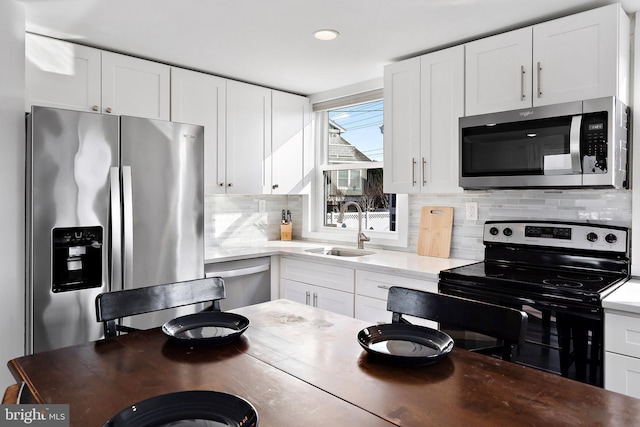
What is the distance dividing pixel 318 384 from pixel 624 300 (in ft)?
4.66

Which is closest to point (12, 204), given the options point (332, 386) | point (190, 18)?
point (190, 18)

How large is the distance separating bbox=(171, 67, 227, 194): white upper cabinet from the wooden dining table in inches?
77.8

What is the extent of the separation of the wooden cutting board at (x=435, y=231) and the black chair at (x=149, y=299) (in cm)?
172

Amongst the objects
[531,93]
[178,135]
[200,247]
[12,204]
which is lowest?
[200,247]

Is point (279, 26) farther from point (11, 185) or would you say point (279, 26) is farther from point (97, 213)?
point (11, 185)

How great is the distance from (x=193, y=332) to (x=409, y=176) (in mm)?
1846

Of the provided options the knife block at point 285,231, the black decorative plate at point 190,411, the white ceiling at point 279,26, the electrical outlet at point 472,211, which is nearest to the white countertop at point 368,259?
the electrical outlet at point 472,211

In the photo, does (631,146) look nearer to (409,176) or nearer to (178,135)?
(409,176)

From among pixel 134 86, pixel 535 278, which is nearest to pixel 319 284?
pixel 535 278

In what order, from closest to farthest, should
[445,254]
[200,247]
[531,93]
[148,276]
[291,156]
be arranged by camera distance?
[531,93] < [148,276] < [200,247] < [445,254] < [291,156]

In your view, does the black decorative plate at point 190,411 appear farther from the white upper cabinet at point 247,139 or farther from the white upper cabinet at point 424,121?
the white upper cabinet at point 247,139

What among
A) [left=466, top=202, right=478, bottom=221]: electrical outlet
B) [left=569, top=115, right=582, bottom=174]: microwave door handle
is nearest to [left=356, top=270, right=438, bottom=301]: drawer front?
[left=466, top=202, right=478, bottom=221]: electrical outlet

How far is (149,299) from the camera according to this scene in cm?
167

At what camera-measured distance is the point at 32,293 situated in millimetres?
2150
